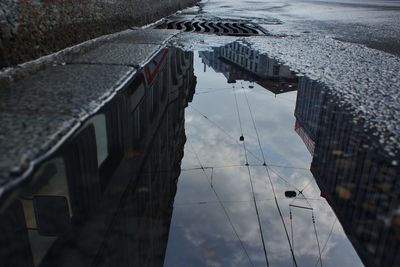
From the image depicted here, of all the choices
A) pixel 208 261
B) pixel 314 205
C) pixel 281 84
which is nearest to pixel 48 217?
pixel 208 261

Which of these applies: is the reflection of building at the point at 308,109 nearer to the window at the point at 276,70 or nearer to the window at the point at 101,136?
the window at the point at 276,70

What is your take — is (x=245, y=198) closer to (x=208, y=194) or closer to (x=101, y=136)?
(x=208, y=194)

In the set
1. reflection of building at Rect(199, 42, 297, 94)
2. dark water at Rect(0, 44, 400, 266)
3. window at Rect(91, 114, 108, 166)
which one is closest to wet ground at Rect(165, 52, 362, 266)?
dark water at Rect(0, 44, 400, 266)

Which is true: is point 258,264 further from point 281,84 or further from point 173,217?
point 281,84

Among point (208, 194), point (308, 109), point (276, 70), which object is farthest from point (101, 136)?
point (276, 70)

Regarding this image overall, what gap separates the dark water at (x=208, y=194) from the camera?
0.92 metres

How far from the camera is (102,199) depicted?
113 cm

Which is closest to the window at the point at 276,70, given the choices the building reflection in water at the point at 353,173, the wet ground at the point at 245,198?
the building reflection in water at the point at 353,173

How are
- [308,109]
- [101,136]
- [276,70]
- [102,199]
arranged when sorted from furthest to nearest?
[276,70] → [308,109] → [101,136] → [102,199]

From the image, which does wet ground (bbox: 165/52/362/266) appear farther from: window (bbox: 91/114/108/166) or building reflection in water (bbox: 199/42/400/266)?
window (bbox: 91/114/108/166)

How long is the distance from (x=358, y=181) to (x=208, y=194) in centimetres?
56

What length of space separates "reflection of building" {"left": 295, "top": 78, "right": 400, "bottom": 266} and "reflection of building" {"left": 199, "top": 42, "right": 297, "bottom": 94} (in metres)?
0.70

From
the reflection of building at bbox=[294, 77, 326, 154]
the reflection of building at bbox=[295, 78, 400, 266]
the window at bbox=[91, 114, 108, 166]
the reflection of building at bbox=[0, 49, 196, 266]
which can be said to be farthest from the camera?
→ the reflection of building at bbox=[294, 77, 326, 154]

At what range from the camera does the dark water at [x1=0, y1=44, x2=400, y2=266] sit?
92 cm
